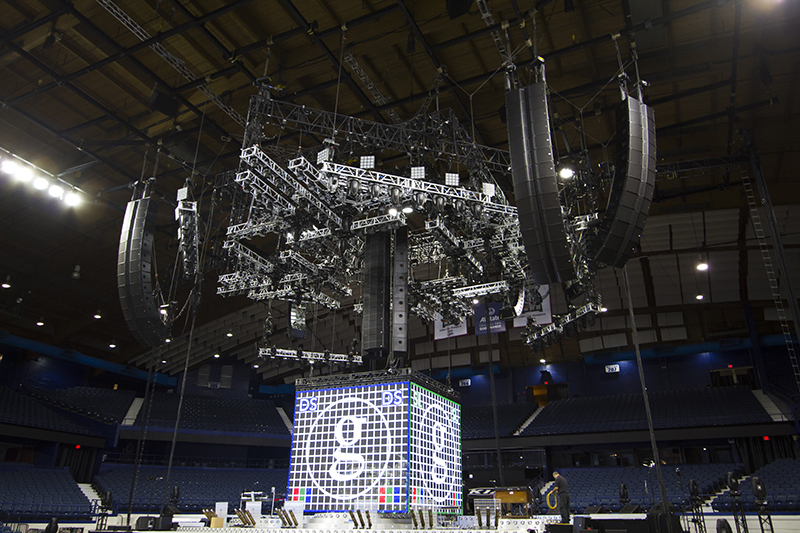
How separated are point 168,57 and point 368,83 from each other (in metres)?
5.54

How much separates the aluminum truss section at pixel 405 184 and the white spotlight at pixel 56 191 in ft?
37.1

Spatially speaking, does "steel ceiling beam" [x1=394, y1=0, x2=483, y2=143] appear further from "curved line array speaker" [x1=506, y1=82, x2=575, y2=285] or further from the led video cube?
the led video cube

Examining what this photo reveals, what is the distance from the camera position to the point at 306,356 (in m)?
20.2

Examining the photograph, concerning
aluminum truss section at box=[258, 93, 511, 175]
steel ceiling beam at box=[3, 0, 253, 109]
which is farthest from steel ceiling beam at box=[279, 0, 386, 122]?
aluminum truss section at box=[258, 93, 511, 175]

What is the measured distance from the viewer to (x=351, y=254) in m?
17.5

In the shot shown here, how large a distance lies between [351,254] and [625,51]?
10.5m

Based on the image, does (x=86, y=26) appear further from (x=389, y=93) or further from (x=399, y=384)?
(x=399, y=384)

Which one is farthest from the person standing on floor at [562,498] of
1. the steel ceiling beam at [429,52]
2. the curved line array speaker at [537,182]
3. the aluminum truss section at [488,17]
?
the steel ceiling beam at [429,52]

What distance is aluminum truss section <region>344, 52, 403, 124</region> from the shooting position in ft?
46.0

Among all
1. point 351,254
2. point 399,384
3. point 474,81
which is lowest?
point 399,384

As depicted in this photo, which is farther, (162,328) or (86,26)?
(86,26)

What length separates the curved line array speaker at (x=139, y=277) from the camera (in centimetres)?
1000

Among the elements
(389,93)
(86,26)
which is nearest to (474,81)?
(389,93)

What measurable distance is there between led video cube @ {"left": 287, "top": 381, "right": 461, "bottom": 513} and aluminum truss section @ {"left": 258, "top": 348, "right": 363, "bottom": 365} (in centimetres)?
672
